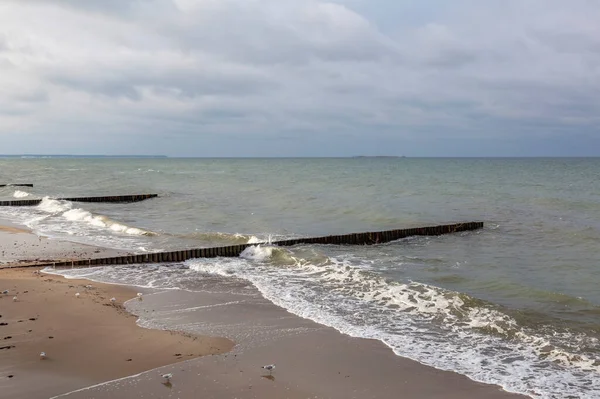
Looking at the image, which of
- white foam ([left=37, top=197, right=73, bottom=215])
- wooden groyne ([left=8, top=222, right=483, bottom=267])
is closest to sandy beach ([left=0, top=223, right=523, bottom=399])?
wooden groyne ([left=8, top=222, right=483, bottom=267])

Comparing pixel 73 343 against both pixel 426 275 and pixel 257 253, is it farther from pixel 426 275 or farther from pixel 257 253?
pixel 426 275

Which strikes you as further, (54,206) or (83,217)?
(54,206)

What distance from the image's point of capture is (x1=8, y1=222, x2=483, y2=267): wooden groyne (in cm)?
1753

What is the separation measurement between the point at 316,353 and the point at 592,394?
14.4ft

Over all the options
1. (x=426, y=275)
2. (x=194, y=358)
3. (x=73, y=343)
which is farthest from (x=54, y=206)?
(x=194, y=358)

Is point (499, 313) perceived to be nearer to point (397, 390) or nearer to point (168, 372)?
point (397, 390)

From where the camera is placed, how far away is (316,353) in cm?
965

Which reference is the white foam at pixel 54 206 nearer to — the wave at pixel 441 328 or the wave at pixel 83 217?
the wave at pixel 83 217

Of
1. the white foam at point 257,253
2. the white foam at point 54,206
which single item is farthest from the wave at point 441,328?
the white foam at point 54,206

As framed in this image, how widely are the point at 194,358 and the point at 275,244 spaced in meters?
12.1

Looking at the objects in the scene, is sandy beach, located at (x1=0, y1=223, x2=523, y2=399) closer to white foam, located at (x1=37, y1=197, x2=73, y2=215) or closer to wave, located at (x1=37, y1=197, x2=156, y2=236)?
wave, located at (x1=37, y1=197, x2=156, y2=236)

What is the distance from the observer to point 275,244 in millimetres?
21234

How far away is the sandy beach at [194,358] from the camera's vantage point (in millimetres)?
8008

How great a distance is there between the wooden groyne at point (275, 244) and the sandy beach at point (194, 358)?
14.0 feet
